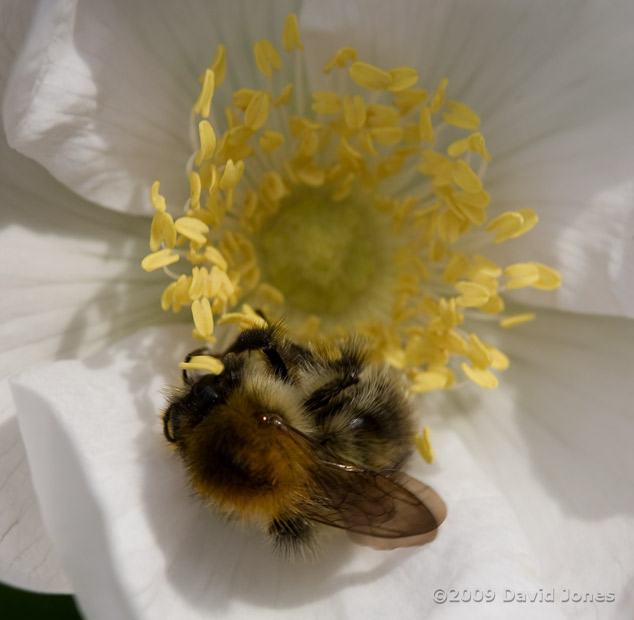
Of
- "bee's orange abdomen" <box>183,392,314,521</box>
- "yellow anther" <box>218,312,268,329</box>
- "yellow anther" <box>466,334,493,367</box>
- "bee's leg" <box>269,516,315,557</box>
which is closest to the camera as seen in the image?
"bee's orange abdomen" <box>183,392,314,521</box>

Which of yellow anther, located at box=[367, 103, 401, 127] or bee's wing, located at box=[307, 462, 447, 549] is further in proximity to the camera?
yellow anther, located at box=[367, 103, 401, 127]

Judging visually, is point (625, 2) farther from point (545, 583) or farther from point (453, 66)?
point (545, 583)

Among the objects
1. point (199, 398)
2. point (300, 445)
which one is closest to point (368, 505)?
point (300, 445)

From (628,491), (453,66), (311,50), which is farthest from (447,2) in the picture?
(628,491)

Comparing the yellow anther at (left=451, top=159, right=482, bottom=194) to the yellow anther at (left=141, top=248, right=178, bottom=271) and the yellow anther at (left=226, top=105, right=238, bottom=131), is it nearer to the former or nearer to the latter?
the yellow anther at (left=226, top=105, right=238, bottom=131)

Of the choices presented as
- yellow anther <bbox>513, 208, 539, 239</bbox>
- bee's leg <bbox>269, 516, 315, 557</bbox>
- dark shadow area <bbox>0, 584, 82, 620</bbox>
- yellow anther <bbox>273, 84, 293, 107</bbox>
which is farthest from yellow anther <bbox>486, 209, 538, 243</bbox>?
dark shadow area <bbox>0, 584, 82, 620</bbox>

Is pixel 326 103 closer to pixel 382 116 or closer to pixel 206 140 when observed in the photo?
pixel 382 116

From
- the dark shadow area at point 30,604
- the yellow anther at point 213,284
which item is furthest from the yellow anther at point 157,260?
the dark shadow area at point 30,604
